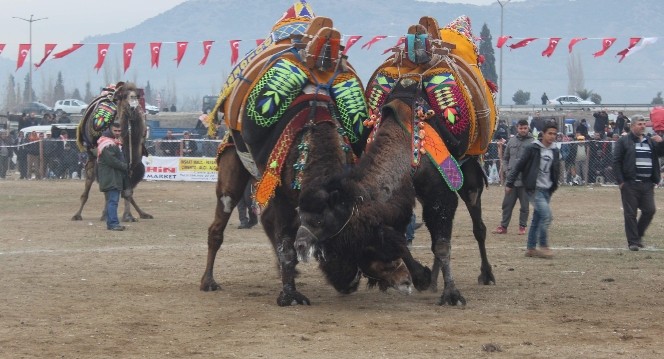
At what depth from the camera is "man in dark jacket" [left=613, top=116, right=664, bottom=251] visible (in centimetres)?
1527

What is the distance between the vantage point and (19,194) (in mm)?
27531

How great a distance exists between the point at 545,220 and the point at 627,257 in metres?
1.12

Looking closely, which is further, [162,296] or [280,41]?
[280,41]

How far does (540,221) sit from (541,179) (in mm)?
551

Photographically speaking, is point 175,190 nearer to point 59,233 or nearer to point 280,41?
point 59,233

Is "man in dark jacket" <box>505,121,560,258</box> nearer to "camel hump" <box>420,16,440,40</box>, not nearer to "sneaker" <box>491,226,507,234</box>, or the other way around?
"sneaker" <box>491,226,507,234</box>

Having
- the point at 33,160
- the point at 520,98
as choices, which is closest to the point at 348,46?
the point at 33,160

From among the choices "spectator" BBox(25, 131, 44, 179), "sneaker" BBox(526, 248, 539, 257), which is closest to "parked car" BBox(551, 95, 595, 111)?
"spectator" BBox(25, 131, 44, 179)

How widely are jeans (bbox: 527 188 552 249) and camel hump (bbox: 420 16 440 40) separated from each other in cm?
381

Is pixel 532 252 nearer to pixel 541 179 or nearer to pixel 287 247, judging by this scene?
pixel 541 179

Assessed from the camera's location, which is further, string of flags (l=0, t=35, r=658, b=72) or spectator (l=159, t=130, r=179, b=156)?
spectator (l=159, t=130, r=179, b=156)

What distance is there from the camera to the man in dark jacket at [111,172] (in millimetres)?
18000

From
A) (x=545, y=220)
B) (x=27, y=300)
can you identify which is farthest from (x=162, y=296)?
(x=545, y=220)

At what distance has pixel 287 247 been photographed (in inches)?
406
